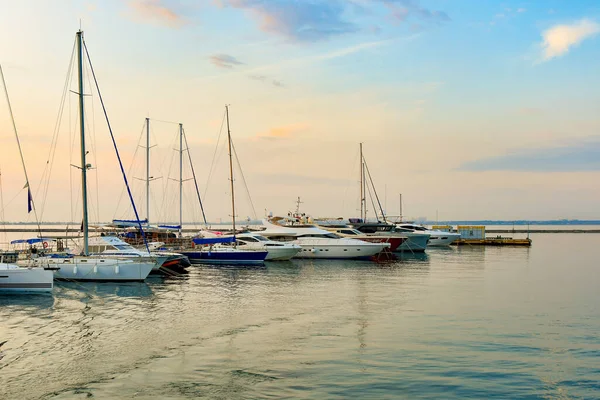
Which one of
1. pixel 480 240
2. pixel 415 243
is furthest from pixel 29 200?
pixel 480 240

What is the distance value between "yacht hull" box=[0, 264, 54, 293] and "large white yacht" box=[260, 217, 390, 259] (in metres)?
28.1

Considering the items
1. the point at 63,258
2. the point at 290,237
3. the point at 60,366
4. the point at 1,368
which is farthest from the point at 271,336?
the point at 290,237

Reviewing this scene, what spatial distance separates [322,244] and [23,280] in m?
30.5

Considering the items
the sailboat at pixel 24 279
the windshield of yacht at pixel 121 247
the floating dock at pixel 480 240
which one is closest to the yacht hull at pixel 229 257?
the windshield of yacht at pixel 121 247

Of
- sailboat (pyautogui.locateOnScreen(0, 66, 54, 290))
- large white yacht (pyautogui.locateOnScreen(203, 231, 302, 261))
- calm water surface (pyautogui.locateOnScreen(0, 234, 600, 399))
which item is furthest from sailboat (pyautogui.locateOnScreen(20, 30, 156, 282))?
large white yacht (pyautogui.locateOnScreen(203, 231, 302, 261))

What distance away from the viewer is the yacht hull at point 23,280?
27031 millimetres

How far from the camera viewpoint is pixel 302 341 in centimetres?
1755

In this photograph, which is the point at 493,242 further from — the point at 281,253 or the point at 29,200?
the point at 29,200

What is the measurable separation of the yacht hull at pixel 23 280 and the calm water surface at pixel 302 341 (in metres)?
0.71

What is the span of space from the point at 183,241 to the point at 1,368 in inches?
1701

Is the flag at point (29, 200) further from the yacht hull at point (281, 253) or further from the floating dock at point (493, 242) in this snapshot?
the floating dock at point (493, 242)

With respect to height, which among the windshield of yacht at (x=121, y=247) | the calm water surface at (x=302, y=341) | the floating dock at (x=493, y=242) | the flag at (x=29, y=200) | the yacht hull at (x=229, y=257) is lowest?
the floating dock at (x=493, y=242)

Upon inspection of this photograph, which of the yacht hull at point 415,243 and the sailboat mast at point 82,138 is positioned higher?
the sailboat mast at point 82,138

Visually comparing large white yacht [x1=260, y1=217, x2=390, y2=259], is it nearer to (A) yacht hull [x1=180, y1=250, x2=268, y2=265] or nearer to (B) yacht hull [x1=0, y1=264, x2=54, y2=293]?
(A) yacht hull [x1=180, y1=250, x2=268, y2=265]
